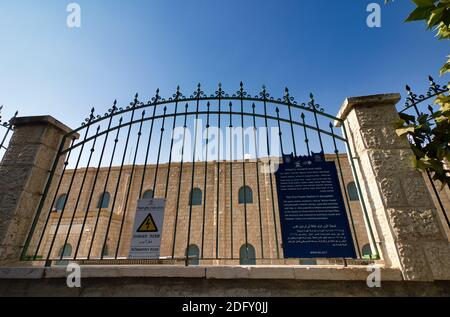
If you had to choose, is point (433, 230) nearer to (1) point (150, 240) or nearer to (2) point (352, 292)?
(2) point (352, 292)

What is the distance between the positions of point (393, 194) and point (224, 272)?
2035 mm

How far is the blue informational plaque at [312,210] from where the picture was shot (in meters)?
2.58

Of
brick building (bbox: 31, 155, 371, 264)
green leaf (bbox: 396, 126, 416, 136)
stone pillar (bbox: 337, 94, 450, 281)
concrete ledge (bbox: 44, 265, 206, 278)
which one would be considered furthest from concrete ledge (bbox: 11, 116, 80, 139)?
brick building (bbox: 31, 155, 371, 264)

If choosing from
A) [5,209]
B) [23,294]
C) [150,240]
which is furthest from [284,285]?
[5,209]

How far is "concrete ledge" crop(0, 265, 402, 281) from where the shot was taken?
223 centimetres

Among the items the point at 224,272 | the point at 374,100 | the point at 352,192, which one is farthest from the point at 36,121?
the point at 352,192

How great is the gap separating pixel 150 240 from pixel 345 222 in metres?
2.33

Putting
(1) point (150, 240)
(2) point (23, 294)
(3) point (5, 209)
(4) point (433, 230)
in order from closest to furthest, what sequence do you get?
(4) point (433, 230)
(2) point (23, 294)
(1) point (150, 240)
(3) point (5, 209)

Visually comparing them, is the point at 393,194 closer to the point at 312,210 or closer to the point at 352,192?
the point at 312,210

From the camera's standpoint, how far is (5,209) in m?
2.99

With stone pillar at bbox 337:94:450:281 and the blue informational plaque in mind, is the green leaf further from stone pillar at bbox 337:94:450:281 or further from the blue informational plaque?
the blue informational plaque

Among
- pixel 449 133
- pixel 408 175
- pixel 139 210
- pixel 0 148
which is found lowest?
pixel 139 210

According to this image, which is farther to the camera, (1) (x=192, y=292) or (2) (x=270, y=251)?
(2) (x=270, y=251)

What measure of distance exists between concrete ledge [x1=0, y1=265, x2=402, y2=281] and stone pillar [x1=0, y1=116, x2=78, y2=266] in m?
0.61
